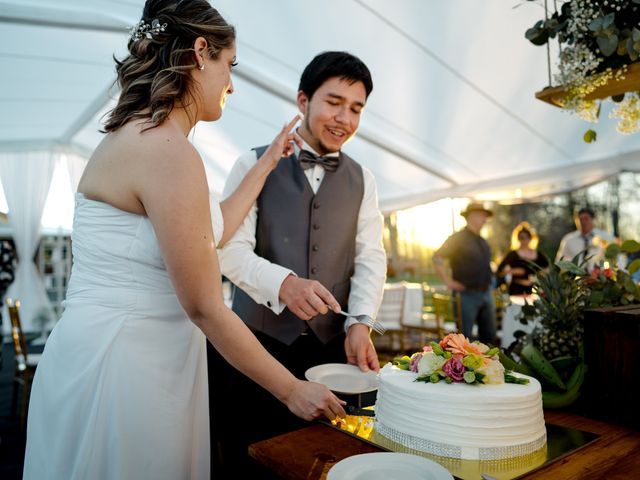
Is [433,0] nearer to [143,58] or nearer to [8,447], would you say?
[143,58]

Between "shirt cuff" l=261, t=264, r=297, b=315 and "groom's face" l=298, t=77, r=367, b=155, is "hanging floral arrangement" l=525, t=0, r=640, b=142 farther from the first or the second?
"shirt cuff" l=261, t=264, r=297, b=315

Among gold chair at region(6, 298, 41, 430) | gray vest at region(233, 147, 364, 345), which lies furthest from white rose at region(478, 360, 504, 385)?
gold chair at region(6, 298, 41, 430)

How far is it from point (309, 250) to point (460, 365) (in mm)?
828

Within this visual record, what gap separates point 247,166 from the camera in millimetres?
1859

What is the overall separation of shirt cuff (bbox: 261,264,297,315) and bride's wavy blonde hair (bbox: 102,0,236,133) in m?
0.57

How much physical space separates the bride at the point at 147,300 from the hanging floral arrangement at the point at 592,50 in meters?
1.07

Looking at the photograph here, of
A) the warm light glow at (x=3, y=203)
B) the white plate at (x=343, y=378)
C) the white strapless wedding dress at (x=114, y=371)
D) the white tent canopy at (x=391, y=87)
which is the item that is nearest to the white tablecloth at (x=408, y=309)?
the white tent canopy at (x=391, y=87)

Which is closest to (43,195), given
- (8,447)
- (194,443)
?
(8,447)

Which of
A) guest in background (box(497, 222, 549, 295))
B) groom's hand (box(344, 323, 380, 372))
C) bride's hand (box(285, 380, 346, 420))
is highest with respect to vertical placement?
guest in background (box(497, 222, 549, 295))

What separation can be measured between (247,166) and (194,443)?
0.99m

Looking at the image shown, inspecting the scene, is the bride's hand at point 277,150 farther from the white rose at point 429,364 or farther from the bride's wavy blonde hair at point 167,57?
the white rose at point 429,364

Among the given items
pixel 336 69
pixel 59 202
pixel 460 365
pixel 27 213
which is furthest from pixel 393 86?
pixel 59 202

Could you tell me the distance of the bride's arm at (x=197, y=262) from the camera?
40.1 inches

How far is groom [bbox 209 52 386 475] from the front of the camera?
5.52 feet
